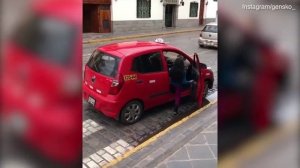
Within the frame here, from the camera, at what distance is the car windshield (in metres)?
1.71

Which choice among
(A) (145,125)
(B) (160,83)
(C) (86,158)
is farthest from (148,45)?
(C) (86,158)

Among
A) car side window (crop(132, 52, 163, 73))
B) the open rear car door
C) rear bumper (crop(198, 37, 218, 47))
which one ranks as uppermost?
rear bumper (crop(198, 37, 218, 47))

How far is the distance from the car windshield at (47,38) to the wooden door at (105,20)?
21628 millimetres

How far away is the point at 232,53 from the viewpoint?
2377 mm

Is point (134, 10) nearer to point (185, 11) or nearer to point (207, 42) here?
point (185, 11)

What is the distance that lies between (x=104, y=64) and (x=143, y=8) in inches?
750

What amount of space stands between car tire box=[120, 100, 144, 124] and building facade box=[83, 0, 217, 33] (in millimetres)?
16162

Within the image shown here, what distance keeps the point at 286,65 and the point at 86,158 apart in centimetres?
405

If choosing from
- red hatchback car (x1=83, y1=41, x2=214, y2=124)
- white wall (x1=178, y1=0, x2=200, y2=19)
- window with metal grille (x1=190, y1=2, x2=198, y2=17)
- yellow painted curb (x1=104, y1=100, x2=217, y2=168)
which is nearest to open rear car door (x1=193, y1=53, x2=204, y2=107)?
red hatchback car (x1=83, y1=41, x2=214, y2=124)

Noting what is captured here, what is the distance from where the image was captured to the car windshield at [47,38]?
5.62ft

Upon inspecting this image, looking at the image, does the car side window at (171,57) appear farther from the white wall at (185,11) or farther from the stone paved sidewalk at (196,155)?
the white wall at (185,11)

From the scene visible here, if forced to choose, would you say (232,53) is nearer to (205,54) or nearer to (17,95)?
(17,95)

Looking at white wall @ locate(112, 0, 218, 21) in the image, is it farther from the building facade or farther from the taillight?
the taillight

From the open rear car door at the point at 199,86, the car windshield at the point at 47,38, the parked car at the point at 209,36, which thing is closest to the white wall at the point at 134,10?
the parked car at the point at 209,36
